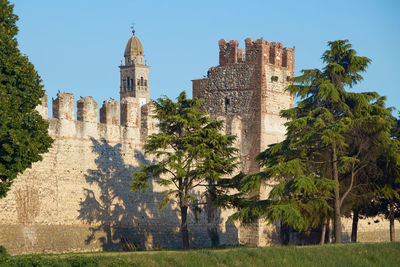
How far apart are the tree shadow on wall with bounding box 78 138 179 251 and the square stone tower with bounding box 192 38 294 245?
17.4 ft

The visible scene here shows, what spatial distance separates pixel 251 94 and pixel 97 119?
861 cm

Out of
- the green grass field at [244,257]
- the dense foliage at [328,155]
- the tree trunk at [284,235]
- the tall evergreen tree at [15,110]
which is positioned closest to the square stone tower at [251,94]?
the tree trunk at [284,235]

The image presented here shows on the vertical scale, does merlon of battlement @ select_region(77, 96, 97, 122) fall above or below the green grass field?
above

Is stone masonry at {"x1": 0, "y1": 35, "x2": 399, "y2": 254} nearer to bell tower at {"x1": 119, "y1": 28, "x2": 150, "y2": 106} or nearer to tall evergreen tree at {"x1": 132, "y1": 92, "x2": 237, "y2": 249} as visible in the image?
tall evergreen tree at {"x1": 132, "y1": 92, "x2": 237, "y2": 249}

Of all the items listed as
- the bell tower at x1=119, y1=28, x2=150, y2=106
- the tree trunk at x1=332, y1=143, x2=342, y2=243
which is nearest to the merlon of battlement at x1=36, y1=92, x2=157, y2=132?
the tree trunk at x1=332, y1=143, x2=342, y2=243

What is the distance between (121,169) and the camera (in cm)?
2986

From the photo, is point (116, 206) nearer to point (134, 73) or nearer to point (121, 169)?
point (121, 169)

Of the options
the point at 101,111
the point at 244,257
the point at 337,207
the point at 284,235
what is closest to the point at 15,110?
the point at 244,257

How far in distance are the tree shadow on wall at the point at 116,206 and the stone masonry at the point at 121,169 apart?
0.04 metres

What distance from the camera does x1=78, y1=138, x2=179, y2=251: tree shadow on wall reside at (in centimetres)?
2844

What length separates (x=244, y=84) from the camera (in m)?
35.5

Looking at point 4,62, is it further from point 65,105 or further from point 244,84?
point 244,84

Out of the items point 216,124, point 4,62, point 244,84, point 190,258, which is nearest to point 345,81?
point 216,124

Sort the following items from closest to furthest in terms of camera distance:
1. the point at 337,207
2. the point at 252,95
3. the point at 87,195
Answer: the point at 337,207 < the point at 87,195 < the point at 252,95
